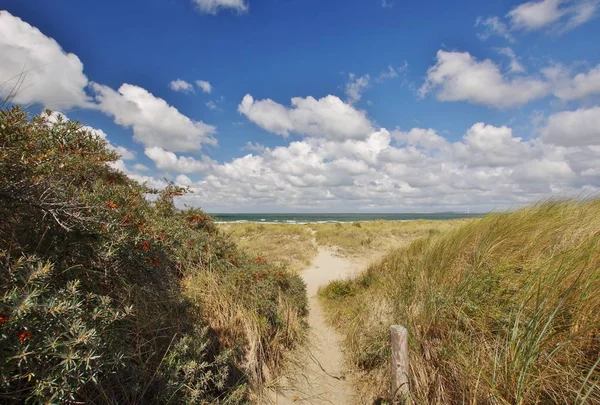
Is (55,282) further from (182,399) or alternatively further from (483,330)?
(483,330)

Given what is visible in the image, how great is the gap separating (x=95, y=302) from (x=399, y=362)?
9.95 ft

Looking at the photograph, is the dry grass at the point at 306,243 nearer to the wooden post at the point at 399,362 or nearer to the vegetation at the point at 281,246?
the vegetation at the point at 281,246

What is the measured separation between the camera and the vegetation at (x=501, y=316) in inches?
101

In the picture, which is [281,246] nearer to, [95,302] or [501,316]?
[501,316]

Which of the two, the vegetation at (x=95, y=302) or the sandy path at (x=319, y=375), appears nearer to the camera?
the vegetation at (x=95, y=302)

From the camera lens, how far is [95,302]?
2.30m

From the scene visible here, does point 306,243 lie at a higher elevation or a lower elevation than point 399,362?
lower

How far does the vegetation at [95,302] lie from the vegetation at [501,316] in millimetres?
2199

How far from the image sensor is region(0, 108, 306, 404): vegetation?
5.49ft

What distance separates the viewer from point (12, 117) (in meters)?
1.99

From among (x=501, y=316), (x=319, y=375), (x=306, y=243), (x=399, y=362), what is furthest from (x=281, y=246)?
(x=501, y=316)

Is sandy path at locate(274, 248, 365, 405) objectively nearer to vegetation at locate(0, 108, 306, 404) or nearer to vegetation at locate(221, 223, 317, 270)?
vegetation at locate(0, 108, 306, 404)

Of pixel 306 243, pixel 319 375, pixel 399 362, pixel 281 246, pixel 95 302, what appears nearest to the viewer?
pixel 95 302

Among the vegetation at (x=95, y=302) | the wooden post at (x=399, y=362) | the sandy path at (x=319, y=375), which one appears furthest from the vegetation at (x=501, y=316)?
the vegetation at (x=95, y=302)
